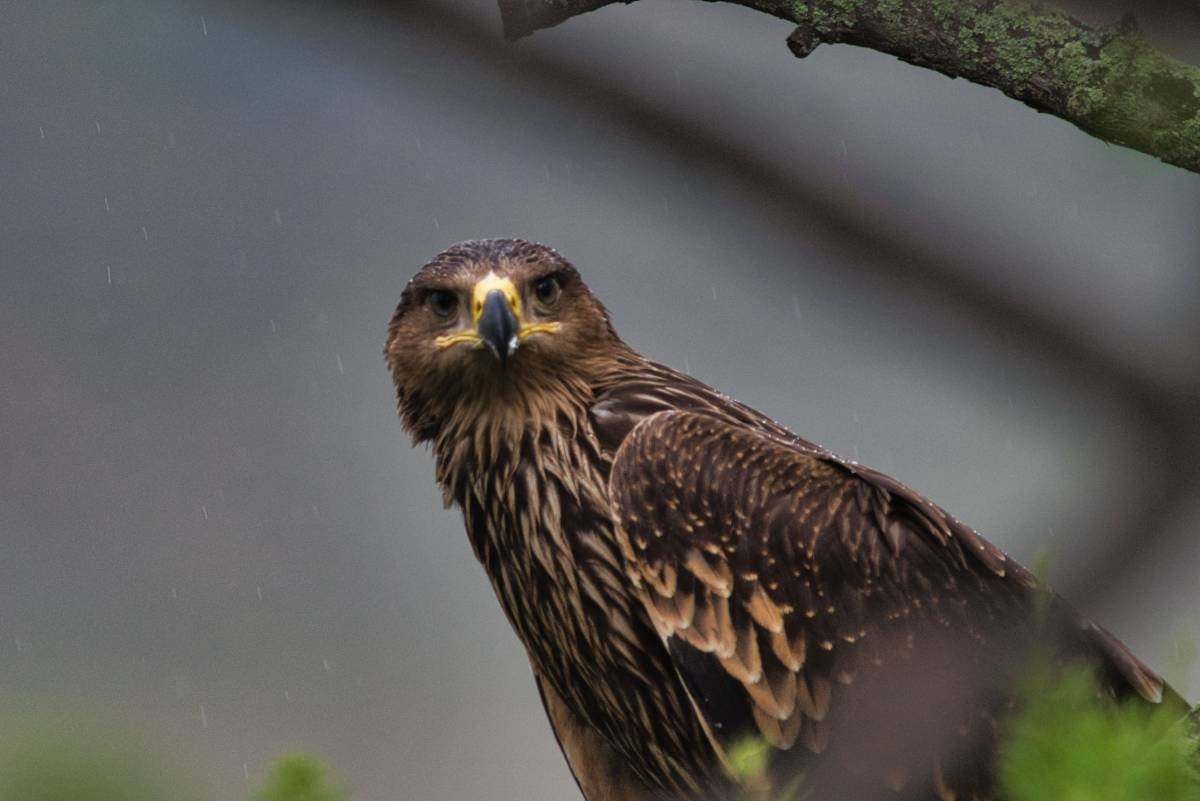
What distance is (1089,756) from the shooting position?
0.61 metres

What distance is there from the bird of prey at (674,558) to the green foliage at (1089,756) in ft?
8.03

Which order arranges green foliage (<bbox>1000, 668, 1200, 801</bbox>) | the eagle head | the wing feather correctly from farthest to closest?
the eagle head
the wing feather
green foliage (<bbox>1000, 668, 1200, 801</bbox>)

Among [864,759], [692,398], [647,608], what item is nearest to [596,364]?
[692,398]

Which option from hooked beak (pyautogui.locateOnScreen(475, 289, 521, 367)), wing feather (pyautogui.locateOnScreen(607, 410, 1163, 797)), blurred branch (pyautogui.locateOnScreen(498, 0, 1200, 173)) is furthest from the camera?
hooked beak (pyautogui.locateOnScreen(475, 289, 521, 367))

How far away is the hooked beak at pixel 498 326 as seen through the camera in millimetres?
3473

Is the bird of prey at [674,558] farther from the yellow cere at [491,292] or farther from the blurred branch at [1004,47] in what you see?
the blurred branch at [1004,47]

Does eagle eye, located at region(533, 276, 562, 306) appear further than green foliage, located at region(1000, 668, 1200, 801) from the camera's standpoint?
Yes

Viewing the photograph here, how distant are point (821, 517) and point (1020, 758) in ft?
9.53

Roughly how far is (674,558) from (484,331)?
0.78m

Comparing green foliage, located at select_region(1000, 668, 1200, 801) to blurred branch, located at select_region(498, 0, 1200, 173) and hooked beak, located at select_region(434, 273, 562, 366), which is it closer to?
blurred branch, located at select_region(498, 0, 1200, 173)

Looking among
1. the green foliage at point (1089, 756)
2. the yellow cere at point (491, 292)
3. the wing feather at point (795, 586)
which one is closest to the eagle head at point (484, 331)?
the yellow cere at point (491, 292)

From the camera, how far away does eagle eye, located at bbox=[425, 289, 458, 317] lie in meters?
3.71

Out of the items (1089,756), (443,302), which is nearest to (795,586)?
(443,302)

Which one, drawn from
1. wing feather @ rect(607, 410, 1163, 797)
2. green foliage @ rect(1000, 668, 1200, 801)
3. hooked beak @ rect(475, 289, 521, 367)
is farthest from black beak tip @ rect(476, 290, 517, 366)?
green foliage @ rect(1000, 668, 1200, 801)
